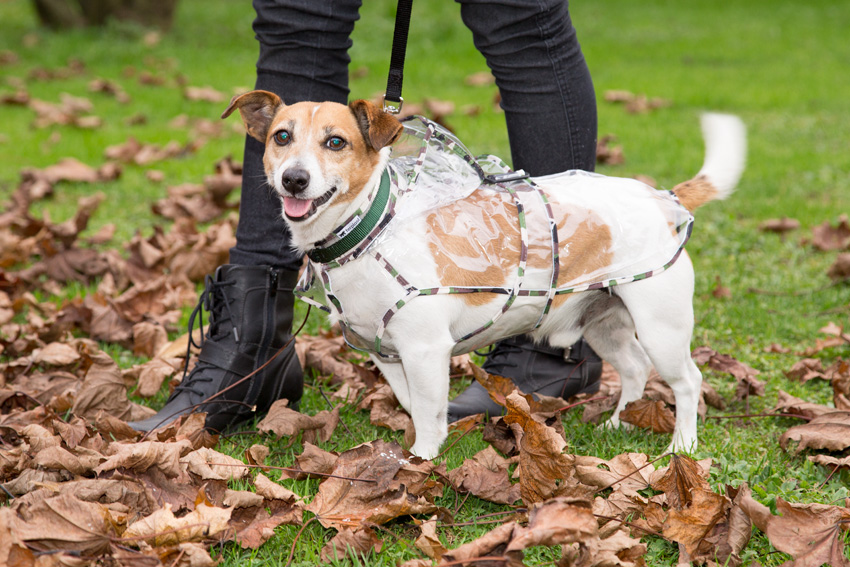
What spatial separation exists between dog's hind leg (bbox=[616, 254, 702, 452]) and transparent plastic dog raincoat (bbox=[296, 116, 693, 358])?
0.05 metres

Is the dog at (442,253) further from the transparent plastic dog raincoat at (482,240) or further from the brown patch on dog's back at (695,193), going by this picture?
the brown patch on dog's back at (695,193)

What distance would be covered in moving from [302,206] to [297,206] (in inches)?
0.6

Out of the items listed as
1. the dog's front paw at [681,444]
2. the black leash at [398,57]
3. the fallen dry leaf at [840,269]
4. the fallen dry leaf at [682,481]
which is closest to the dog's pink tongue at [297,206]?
the black leash at [398,57]

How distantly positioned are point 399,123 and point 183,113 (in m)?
5.97

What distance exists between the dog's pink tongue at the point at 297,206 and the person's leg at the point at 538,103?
90 cm

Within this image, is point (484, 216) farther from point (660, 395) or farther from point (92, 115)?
point (92, 115)

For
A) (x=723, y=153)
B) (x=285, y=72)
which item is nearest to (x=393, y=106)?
(x=285, y=72)

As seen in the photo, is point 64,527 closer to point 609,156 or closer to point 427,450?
point 427,450

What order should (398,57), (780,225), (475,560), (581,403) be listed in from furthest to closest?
(780,225) → (581,403) → (398,57) → (475,560)

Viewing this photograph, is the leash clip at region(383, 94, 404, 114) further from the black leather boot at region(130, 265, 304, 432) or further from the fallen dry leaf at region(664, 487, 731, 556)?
the fallen dry leaf at region(664, 487, 731, 556)

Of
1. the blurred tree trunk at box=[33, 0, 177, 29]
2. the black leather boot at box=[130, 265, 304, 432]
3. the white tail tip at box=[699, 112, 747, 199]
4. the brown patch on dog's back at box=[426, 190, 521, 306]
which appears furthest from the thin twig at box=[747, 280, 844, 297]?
the blurred tree trunk at box=[33, 0, 177, 29]

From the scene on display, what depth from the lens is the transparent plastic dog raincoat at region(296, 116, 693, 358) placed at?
2439 millimetres

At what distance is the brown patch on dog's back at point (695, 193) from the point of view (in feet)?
9.25

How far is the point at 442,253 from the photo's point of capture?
246cm
